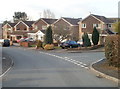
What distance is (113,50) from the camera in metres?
17.6

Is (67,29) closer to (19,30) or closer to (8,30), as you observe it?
(19,30)

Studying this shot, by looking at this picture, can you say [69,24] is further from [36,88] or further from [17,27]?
[36,88]

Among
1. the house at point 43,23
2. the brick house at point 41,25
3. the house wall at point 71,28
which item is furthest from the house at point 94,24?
the house at point 43,23

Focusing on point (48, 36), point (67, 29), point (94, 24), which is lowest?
point (48, 36)

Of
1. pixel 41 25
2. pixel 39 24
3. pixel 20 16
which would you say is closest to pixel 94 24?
pixel 41 25

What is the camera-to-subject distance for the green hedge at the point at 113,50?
54.5 ft

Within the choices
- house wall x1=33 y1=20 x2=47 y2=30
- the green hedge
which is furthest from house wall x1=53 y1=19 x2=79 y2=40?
the green hedge

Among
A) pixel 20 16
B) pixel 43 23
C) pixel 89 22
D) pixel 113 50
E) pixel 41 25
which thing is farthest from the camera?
pixel 20 16

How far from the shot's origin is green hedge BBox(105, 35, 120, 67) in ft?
54.5

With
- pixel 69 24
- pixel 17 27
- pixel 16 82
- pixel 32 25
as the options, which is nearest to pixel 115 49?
pixel 16 82

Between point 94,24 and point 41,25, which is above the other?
point 41,25

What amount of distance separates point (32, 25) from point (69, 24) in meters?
17.2

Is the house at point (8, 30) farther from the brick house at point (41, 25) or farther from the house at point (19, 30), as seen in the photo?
the brick house at point (41, 25)

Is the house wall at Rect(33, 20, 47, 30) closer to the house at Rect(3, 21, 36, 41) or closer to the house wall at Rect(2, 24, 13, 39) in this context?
the house at Rect(3, 21, 36, 41)
